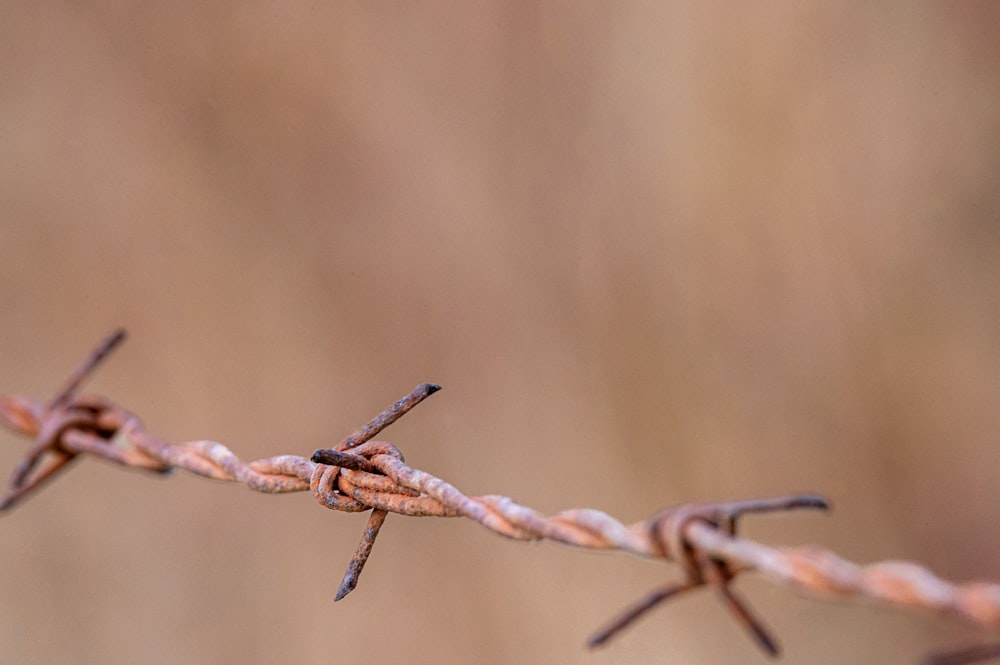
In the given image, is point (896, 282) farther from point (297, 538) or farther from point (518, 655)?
point (297, 538)

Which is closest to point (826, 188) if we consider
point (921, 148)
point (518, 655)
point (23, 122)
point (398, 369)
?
point (921, 148)

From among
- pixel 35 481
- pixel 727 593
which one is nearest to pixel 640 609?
pixel 727 593

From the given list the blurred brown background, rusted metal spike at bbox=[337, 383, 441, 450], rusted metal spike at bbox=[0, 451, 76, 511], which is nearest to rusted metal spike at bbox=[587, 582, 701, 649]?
rusted metal spike at bbox=[337, 383, 441, 450]

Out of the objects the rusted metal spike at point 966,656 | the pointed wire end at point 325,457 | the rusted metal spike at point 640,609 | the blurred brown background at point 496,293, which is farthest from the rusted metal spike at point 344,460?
the blurred brown background at point 496,293

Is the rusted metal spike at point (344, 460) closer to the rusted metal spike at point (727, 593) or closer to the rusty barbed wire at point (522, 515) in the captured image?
the rusty barbed wire at point (522, 515)

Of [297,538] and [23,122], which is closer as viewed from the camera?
[23,122]

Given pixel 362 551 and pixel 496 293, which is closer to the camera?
pixel 362 551

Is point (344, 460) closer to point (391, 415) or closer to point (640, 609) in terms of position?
point (391, 415)
